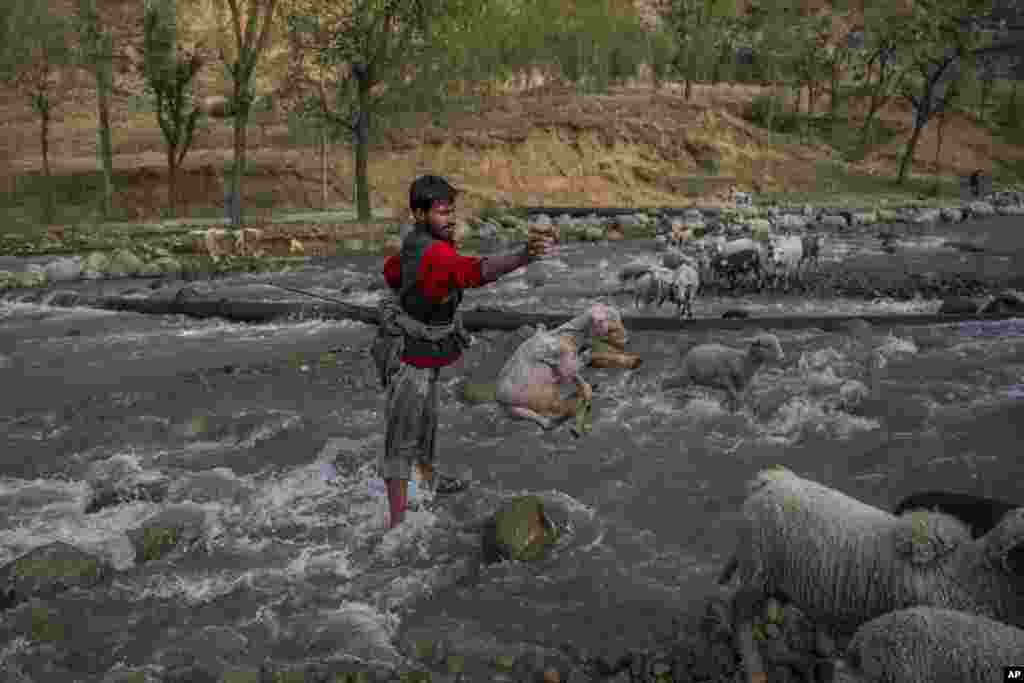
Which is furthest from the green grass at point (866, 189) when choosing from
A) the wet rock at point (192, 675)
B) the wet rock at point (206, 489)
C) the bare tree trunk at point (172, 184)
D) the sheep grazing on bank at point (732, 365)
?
the wet rock at point (192, 675)

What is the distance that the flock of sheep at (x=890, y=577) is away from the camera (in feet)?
11.1

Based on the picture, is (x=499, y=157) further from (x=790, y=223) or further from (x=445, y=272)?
(x=445, y=272)

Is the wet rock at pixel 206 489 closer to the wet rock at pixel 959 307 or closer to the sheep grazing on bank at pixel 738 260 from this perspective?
the wet rock at pixel 959 307

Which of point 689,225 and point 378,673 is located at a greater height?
point 689,225

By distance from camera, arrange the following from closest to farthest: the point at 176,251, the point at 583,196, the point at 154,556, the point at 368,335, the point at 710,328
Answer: the point at 154,556, the point at 710,328, the point at 368,335, the point at 176,251, the point at 583,196

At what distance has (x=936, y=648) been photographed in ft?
11.1

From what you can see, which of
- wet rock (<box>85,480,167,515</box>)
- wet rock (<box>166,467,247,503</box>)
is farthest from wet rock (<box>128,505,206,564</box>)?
wet rock (<box>85,480,167,515</box>)

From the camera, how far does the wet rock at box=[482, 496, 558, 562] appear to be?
6.12 m

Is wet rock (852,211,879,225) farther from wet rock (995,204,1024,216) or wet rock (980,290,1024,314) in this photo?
wet rock (980,290,1024,314)

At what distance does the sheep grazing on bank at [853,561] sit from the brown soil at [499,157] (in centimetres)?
3825

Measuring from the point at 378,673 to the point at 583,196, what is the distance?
42845 millimetres

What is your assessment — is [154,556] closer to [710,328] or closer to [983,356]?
[710,328]

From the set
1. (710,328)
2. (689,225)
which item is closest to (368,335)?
(710,328)

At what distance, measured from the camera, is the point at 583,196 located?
150ft
